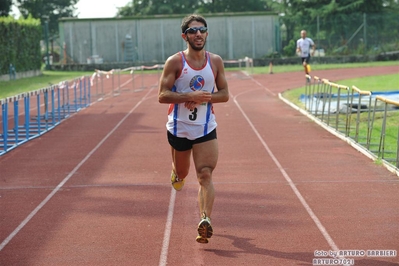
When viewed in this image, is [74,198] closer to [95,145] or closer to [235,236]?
[235,236]

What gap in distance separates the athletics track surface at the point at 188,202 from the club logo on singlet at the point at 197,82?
55.9 inches

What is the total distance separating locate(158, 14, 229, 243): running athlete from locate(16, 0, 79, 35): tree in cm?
8079

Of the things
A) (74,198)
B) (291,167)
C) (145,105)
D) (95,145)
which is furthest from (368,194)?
(145,105)

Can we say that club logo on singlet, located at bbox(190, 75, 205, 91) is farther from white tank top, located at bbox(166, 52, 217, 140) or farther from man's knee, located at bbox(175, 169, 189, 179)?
man's knee, located at bbox(175, 169, 189, 179)

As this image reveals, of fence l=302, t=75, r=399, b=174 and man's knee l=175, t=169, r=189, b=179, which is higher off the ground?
man's knee l=175, t=169, r=189, b=179

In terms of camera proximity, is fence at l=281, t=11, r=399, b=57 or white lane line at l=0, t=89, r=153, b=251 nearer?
white lane line at l=0, t=89, r=153, b=251

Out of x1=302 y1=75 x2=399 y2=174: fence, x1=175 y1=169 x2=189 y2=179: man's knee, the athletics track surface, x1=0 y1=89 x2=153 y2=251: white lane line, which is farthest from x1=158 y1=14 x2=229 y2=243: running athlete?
x1=302 y1=75 x2=399 y2=174: fence

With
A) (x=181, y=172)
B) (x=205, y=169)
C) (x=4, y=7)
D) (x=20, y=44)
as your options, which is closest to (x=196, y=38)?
(x=205, y=169)

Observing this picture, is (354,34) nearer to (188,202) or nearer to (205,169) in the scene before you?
(188,202)

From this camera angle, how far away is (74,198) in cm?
1031

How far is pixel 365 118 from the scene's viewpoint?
17953mm

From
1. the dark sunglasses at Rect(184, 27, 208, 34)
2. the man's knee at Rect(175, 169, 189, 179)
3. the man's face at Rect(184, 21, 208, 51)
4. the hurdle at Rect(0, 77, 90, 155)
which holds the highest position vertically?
the dark sunglasses at Rect(184, 27, 208, 34)

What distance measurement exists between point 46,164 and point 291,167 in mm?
3939

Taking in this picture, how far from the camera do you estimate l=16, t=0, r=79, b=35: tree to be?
86.7 m
